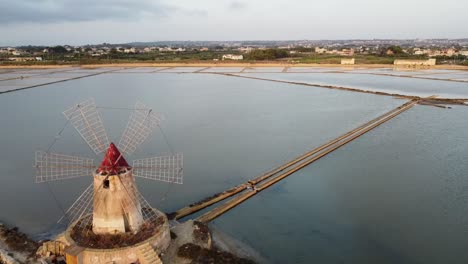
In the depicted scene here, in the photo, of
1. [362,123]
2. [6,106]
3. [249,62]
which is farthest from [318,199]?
[249,62]

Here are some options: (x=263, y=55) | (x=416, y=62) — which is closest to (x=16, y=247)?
(x=416, y=62)

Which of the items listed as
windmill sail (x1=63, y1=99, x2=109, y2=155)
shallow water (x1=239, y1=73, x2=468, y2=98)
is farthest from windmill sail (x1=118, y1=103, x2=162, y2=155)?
shallow water (x1=239, y1=73, x2=468, y2=98)

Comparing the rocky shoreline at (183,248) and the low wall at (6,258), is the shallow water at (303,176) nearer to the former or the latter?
the rocky shoreline at (183,248)

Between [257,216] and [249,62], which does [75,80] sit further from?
[257,216]

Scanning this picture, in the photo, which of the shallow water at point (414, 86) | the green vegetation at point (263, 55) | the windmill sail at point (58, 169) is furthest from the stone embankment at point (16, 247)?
the green vegetation at point (263, 55)

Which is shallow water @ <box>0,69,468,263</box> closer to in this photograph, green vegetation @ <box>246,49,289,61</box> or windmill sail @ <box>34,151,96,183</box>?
windmill sail @ <box>34,151,96,183</box>
